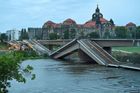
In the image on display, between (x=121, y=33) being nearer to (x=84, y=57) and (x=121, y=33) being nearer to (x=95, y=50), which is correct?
(x=84, y=57)

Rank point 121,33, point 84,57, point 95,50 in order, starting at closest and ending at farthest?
point 95,50, point 84,57, point 121,33

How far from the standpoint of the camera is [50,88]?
2164 inches

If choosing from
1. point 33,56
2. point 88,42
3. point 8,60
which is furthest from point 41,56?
point 8,60

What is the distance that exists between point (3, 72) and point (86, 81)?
1584 inches

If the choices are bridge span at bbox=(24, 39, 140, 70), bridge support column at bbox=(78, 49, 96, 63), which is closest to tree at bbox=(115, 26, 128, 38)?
bridge span at bbox=(24, 39, 140, 70)

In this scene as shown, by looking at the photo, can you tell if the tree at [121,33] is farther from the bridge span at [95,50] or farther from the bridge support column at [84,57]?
the bridge support column at [84,57]

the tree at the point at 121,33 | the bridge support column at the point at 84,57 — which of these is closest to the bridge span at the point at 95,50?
the bridge support column at the point at 84,57

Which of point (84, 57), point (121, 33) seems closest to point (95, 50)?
point (84, 57)

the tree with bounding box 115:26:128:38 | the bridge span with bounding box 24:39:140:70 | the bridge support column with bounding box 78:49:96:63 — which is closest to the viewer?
the bridge span with bounding box 24:39:140:70

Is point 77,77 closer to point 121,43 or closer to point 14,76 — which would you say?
point 121,43

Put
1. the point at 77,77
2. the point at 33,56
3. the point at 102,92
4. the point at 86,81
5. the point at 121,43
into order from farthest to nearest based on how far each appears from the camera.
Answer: the point at 33,56
the point at 121,43
the point at 77,77
the point at 86,81
the point at 102,92

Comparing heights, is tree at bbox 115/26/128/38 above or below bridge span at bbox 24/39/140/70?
above

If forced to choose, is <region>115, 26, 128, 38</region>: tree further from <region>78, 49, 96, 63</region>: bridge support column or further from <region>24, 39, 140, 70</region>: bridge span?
<region>78, 49, 96, 63</region>: bridge support column

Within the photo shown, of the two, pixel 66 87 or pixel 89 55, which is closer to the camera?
pixel 66 87
